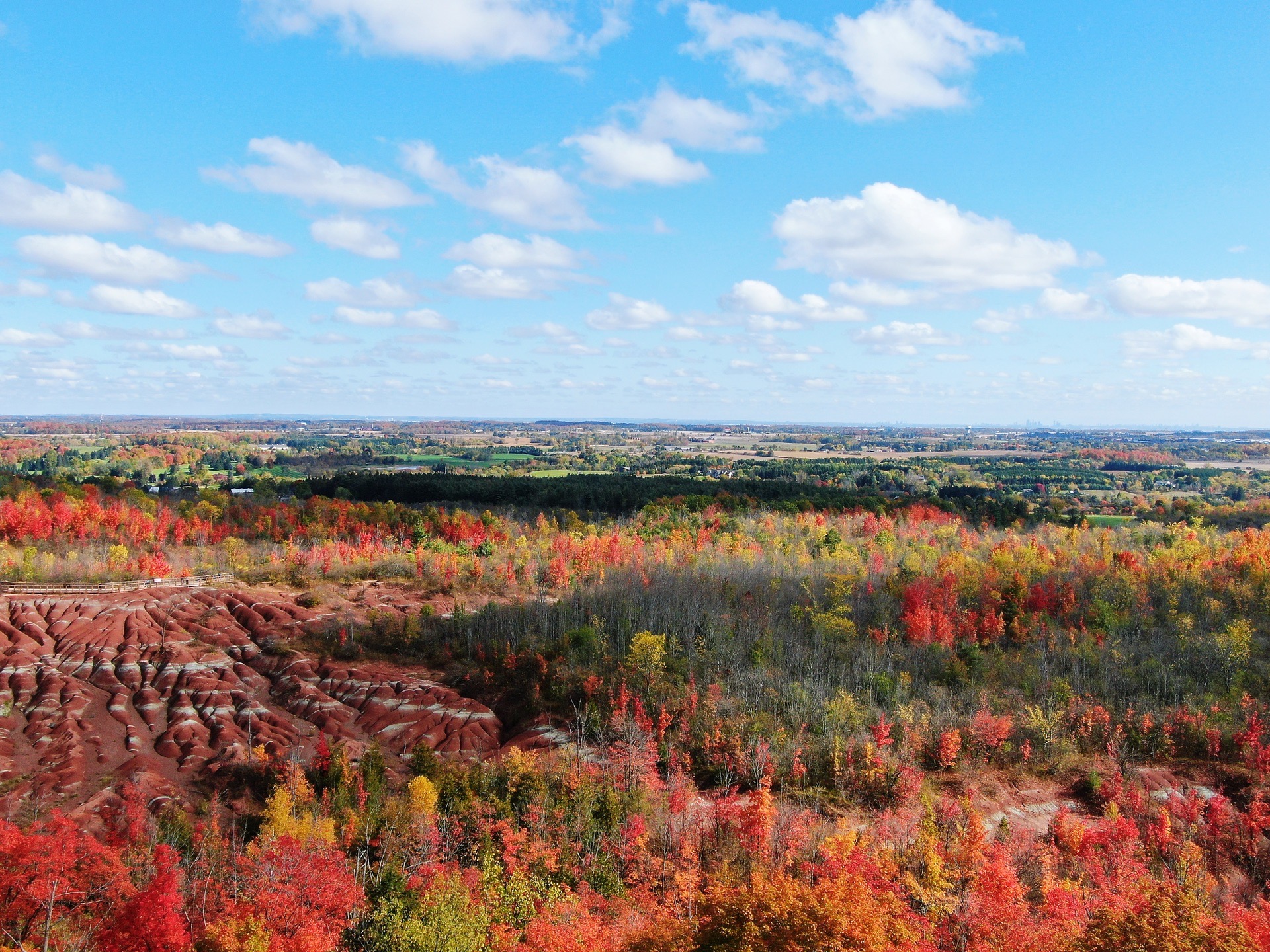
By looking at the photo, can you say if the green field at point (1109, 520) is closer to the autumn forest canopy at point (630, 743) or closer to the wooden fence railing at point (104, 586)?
the autumn forest canopy at point (630, 743)

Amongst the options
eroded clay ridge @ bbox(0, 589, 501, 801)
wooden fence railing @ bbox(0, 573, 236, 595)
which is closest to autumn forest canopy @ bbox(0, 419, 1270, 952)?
eroded clay ridge @ bbox(0, 589, 501, 801)

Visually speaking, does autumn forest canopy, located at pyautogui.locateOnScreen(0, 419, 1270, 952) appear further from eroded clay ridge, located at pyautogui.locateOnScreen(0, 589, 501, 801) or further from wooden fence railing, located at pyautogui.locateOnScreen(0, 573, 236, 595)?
wooden fence railing, located at pyautogui.locateOnScreen(0, 573, 236, 595)

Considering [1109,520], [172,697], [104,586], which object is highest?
[1109,520]

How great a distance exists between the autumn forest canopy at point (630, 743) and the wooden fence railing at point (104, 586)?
0.73 metres

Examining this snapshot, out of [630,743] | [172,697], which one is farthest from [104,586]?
[630,743]

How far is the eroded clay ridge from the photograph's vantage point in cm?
6034

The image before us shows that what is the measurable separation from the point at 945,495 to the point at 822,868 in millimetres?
157419

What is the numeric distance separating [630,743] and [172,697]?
45.2 metres

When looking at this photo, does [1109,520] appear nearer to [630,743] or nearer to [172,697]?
[630,743]

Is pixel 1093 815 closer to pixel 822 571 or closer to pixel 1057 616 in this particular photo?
pixel 1057 616

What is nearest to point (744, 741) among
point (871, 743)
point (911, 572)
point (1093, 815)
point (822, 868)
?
point (871, 743)

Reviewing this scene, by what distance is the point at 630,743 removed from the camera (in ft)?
196

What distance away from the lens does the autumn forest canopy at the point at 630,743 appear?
39.1 meters

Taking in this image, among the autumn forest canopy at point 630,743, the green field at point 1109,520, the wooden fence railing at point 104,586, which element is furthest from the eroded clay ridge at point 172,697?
the green field at point 1109,520
